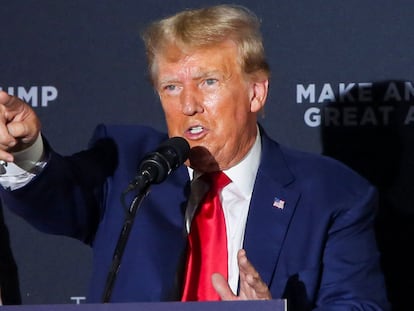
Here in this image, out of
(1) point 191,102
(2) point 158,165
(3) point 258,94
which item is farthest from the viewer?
(3) point 258,94

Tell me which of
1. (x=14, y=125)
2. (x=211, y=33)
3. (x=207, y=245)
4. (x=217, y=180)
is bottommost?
(x=207, y=245)

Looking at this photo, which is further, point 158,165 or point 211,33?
point 211,33

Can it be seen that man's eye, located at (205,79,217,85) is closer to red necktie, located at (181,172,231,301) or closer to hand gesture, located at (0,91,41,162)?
red necktie, located at (181,172,231,301)

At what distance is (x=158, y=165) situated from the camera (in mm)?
1601

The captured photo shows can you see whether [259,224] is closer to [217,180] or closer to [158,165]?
[217,180]

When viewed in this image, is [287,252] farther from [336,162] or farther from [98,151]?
[98,151]

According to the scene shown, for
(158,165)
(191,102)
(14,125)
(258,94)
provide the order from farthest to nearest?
(258,94), (191,102), (14,125), (158,165)

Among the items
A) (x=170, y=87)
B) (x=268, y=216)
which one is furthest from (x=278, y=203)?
(x=170, y=87)

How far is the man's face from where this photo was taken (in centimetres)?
198

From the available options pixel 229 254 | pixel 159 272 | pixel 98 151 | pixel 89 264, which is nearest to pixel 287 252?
pixel 229 254

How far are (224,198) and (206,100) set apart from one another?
19 cm

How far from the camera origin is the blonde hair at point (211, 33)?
1.99 metres

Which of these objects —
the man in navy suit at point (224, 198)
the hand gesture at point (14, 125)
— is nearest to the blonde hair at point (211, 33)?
the man in navy suit at point (224, 198)

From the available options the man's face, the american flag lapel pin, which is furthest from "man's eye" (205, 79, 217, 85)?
the american flag lapel pin
